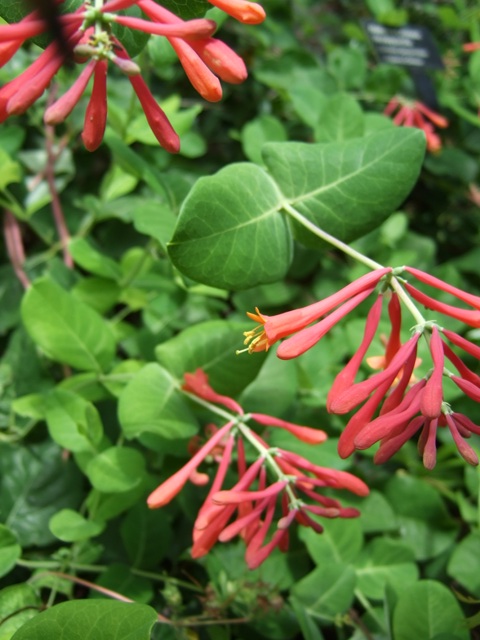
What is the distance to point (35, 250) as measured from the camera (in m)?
0.96

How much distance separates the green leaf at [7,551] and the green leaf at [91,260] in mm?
309

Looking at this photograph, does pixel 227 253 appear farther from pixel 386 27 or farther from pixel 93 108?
pixel 386 27

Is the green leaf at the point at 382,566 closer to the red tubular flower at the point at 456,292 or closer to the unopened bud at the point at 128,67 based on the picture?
the red tubular flower at the point at 456,292

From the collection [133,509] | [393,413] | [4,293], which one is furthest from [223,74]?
[4,293]

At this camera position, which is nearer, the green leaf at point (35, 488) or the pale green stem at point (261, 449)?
the pale green stem at point (261, 449)

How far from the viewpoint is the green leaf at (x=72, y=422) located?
62 cm

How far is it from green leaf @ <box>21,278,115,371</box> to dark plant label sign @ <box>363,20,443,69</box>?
0.70 metres

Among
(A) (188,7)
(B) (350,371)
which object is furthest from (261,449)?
(A) (188,7)

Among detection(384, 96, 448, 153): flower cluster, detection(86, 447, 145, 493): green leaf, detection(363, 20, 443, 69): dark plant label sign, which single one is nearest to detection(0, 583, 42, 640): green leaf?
detection(86, 447, 145, 493): green leaf

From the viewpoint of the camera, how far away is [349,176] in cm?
61

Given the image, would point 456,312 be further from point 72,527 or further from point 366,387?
point 72,527

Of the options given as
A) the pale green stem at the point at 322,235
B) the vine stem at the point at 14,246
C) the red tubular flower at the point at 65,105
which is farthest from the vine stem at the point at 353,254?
the vine stem at the point at 14,246

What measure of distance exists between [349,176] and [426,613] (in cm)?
40

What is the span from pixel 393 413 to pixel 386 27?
892 millimetres
